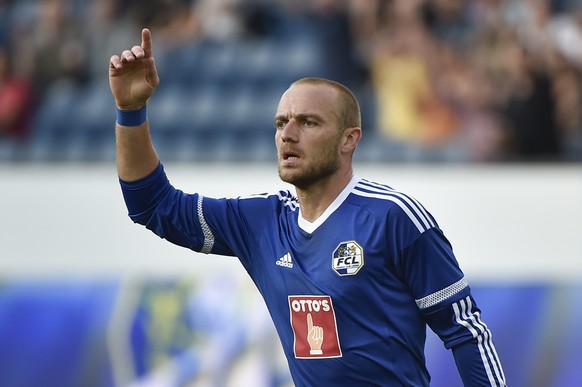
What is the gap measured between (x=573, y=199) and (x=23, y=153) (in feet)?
15.0

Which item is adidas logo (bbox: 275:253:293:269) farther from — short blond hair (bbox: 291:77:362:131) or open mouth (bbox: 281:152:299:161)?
short blond hair (bbox: 291:77:362:131)

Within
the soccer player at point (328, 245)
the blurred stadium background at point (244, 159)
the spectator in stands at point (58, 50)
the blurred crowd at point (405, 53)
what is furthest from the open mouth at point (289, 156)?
the spectator in stands at point (58, 50)

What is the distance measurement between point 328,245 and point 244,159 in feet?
15.5

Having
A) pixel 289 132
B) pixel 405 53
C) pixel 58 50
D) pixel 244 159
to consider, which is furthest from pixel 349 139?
pixel 58 50

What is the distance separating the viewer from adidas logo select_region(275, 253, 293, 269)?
148 inches

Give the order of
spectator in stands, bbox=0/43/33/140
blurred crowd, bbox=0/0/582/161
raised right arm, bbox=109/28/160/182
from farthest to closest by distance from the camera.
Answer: spectator in stands, bbox=0/43/33/140 → blurred crowd, bbox=0/0/582/161 → raised right arm, bbox=109/28/160/182

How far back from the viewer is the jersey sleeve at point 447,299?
349 centimetres

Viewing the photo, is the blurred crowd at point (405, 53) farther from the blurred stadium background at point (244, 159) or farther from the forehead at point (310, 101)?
the forehead at point (310, 101)

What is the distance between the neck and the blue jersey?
3 centimetres

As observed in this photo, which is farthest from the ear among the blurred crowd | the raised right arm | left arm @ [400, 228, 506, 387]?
the blurred crowd

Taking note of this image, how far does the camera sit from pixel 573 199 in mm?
7691

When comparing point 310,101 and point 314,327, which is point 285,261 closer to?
point 314,327

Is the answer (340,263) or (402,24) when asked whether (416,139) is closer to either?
(402,24)

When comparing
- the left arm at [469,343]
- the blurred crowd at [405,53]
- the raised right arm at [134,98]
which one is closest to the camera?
the left arm at [469,343]
